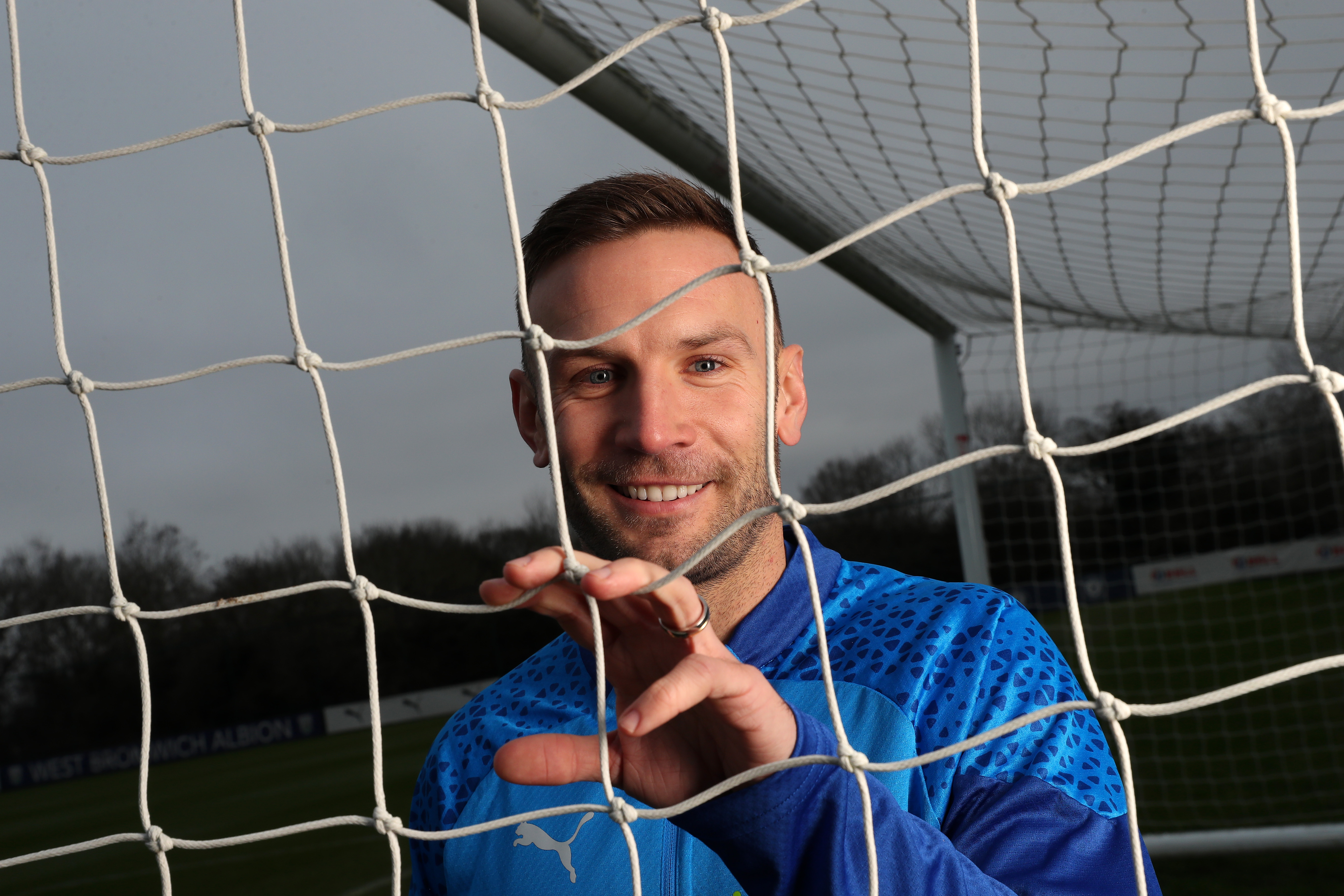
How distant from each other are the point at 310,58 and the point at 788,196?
1.22 meters

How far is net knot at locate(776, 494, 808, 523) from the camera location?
882 millimetres

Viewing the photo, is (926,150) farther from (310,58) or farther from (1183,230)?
(310,58)

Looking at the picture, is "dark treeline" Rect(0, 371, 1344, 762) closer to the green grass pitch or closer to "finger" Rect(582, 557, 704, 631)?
the green grass pitch

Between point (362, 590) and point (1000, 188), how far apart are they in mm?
763

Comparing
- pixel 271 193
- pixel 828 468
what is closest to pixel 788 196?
pixel 271 193

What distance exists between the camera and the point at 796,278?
683 centimetres

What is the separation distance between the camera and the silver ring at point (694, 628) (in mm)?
719

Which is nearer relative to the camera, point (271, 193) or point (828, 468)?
point (271, 193)

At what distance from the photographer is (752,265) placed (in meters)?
0.94

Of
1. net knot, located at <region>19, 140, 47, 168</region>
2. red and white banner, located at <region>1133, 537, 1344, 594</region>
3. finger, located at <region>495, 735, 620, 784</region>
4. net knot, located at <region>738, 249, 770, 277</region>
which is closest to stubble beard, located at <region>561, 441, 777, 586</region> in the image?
net knot, located at <region>738, 249, 770, 277</region>

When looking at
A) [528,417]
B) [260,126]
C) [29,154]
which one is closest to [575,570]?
[528,417]

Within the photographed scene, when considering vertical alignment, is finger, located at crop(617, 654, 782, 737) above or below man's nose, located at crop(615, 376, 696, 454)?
below

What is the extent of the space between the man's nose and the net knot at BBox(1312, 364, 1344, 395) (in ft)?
1.88

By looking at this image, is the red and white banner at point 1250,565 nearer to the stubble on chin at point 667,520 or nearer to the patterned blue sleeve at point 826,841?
the stubble on chin at point 667,520
